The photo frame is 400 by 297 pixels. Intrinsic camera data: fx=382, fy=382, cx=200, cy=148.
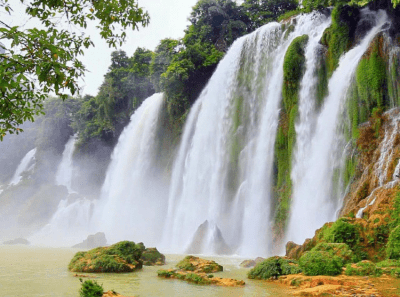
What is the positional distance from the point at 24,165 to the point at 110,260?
44.1 meters

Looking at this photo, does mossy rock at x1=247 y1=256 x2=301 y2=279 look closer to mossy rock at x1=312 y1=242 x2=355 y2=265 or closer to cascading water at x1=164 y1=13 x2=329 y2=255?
mossy rock at x1=312 y1=242 x2=355 y2=265

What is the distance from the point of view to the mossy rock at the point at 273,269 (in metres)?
8.37

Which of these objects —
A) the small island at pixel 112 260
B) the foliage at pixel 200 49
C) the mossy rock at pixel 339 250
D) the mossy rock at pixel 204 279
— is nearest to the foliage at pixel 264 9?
the foliage at pixel 200 49

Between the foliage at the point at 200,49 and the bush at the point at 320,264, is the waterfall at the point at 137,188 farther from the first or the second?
the bush at the point at 320,264

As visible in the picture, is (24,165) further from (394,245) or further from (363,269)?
(363,269)

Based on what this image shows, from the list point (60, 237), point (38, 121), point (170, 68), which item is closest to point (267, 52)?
point (170, 68)

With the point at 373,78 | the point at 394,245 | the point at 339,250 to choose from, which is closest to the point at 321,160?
the point at 373,78

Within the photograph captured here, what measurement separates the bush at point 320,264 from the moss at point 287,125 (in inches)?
346

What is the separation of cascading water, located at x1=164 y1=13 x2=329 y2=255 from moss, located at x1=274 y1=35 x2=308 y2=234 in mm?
460

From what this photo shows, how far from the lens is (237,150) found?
21.0 metres

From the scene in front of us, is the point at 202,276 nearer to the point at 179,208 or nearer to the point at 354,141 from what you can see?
the point at 354,141

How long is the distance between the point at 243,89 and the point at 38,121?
133 feet

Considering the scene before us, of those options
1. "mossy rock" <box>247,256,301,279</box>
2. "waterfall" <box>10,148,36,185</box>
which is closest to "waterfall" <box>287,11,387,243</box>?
"mossy rock" <box>247,256,301,279</box>

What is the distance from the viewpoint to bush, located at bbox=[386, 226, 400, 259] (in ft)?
27.3
